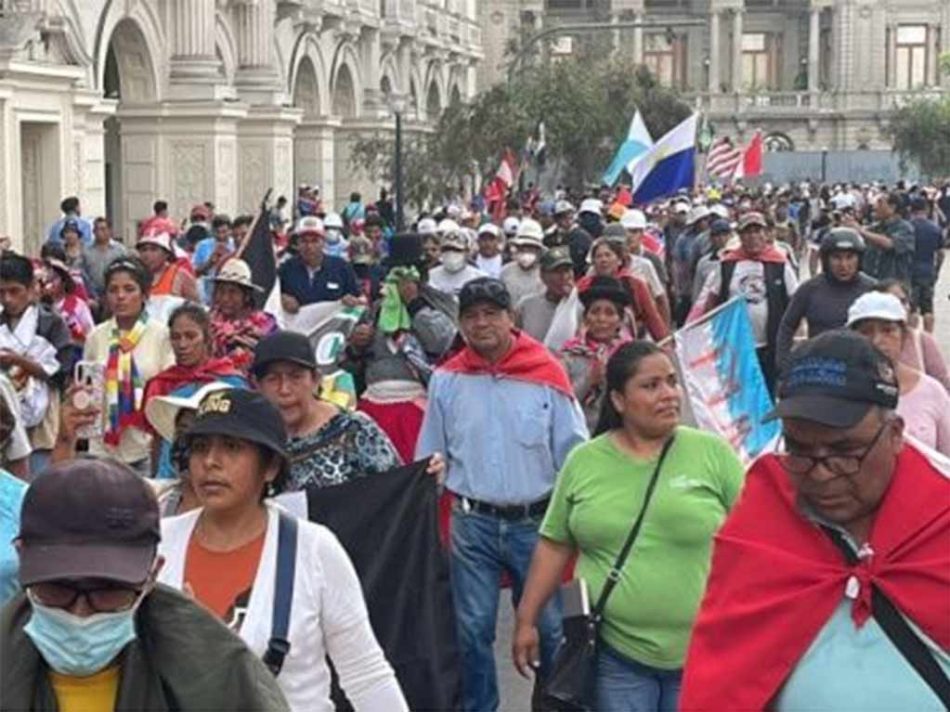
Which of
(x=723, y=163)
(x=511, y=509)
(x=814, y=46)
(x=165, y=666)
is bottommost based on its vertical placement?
(x=511, y=509)

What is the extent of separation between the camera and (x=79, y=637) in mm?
3031

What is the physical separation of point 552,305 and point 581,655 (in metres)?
5.41

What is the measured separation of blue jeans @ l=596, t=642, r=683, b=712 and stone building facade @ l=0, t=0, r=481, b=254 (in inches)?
567

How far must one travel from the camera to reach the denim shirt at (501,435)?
23.0 ft

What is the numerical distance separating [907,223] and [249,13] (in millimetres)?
14160

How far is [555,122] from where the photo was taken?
124 feet

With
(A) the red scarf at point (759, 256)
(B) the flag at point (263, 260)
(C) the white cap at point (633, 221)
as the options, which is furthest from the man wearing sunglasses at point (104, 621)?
(C) the white cap at point (633, 221)

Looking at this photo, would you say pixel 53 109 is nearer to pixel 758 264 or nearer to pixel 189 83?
pixel 189 83

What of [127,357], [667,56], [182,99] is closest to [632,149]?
[182,99]

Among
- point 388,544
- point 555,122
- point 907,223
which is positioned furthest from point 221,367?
point 555,122

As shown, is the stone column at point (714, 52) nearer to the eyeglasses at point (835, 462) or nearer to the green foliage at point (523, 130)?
the green foliage at point (523, 130)

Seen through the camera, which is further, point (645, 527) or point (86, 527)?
point (645, 527)

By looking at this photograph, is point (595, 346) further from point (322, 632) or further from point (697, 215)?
point (697, 215)

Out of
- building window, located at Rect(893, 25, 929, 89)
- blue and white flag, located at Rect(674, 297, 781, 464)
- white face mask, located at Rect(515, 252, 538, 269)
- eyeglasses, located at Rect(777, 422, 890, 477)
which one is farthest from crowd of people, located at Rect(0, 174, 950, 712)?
building window, located at Rect(893, 25, 929, 89)
